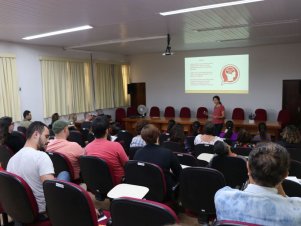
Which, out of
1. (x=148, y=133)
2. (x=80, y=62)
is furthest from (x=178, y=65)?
(x=148, y=133)

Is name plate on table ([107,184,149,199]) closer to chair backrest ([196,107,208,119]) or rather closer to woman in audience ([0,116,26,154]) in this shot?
woman in audience ([0,116,26,154])

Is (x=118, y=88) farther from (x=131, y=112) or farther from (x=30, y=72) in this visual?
(x=30, y=72)

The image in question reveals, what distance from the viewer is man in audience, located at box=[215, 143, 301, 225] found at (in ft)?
4.68

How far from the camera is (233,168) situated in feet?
10.0

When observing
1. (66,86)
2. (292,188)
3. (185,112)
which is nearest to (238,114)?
(185,112)

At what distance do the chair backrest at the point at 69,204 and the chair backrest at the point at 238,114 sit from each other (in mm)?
8168

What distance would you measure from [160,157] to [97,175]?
748 mm

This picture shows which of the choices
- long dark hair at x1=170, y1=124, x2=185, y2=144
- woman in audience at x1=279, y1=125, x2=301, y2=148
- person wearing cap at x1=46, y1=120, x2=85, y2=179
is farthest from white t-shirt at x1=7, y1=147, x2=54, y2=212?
woman in audience at x1=279, y1=125, x2=301, y2=148

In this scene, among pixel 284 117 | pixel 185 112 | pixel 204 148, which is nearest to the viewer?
pixel 204 148

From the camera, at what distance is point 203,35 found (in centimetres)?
690

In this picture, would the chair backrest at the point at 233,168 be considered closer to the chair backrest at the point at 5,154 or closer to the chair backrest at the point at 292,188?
the chair backrest at the point at 292,188

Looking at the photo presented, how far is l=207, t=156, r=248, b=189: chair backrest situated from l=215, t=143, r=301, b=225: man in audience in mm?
1416

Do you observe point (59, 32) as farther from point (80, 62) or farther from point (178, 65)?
point (178, 65)

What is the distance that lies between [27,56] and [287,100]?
26.6ft
